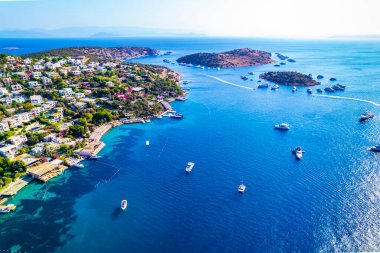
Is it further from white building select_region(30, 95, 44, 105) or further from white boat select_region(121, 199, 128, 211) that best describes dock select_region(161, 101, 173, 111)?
white boat select_region(121, 199, 128, 211)

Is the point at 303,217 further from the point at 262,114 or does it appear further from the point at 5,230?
the point at 262,114

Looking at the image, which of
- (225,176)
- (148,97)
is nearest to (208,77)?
(148,97)

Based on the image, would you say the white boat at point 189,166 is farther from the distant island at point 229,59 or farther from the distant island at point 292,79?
the distant island at point 229,59

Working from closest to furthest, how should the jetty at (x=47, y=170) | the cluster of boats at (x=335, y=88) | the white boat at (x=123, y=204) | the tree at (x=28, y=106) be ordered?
the white boat at (x=123, y=204) < the jetty at (x=47, y=170) < the tree at (x=28, y=106) < the cluster of boats at (x=335, y=88)

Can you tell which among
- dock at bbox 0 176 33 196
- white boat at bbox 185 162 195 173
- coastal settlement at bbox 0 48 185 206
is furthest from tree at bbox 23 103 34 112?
white boat at bbox 185 162 195 173

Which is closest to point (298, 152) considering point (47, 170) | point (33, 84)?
point (47, 170)

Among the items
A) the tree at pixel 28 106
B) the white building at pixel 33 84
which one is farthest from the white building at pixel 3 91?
the tree at pixel 28 106
